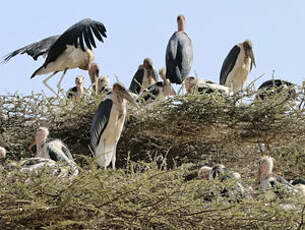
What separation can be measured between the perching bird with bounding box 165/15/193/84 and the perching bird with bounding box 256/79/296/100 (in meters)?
0.89

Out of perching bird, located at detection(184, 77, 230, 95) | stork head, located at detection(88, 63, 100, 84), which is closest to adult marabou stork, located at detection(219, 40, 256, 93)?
perching bird, located at detection(184, 77, 230, 95)

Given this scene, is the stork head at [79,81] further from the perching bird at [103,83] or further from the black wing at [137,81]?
the black wing at [137,81]

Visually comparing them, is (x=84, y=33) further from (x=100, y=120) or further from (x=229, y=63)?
(x=229, y=63)

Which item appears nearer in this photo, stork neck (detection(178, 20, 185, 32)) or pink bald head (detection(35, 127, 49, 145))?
pink bald head (detection(35, 127, 49, 145))

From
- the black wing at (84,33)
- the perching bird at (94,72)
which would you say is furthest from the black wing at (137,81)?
the black wing at (84,33)

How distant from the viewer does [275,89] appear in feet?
34.9

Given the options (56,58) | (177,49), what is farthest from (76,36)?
(177,49)

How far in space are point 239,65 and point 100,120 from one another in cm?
306

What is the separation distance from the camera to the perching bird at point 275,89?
34.8ft

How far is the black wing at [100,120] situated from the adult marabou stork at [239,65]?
9.16ft

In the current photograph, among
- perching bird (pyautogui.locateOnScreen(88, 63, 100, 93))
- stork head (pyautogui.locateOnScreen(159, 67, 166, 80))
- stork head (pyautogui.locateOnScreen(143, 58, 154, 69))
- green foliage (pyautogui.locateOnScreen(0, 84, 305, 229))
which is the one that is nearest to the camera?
green foliage (pyautogui.locateOnScreen(0, 84, 305, 229))

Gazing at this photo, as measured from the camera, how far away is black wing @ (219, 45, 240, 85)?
12758 millimetres

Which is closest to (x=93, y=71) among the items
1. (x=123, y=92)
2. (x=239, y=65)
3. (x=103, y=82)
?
(x=103, y=82)

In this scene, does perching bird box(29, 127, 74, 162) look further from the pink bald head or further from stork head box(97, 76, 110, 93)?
stork head box(97, 76, 110, 93)
